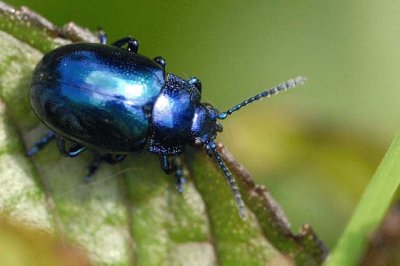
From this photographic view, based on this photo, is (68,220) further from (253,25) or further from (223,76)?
(253,25)

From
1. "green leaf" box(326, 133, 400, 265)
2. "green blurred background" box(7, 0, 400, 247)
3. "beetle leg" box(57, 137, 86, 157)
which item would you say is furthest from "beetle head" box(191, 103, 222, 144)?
"green leaf" box(326, 133, 400, 265)

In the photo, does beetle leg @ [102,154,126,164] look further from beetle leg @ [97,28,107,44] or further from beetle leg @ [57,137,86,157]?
beetle leg @ [97,28,107,44]

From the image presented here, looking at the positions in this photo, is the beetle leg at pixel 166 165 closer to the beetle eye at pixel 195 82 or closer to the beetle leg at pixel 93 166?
the beetle leg at pixel 93 166

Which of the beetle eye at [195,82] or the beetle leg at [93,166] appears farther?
the beetle eye at [195,82]

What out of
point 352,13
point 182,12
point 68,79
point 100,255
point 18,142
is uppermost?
point 352,13

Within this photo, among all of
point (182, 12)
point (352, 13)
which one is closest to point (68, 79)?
point (182, 12)

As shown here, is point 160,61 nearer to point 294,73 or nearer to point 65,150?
point 65,150

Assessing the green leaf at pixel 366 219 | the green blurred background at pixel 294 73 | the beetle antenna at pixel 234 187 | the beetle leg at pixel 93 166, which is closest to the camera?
the green leaf at pixel 366 219

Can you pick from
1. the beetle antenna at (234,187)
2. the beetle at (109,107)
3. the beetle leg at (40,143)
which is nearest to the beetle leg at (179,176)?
the beetle at (109,107)
